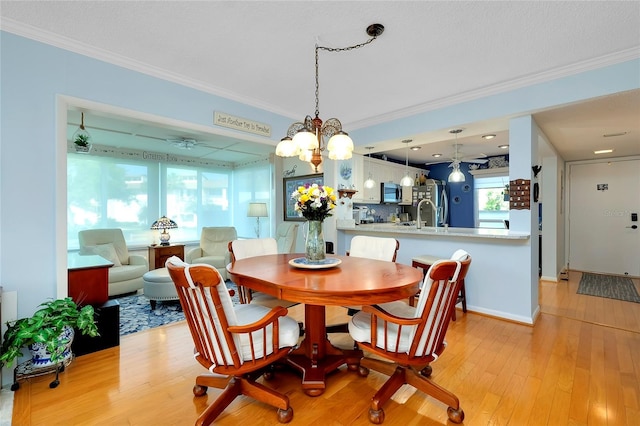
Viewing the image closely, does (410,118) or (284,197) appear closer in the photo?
(410,118)

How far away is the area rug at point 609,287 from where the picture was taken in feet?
13.0

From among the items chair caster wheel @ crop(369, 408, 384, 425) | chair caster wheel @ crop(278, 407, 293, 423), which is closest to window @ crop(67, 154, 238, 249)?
chair caster wheel @ crop(278, 407, 293, 423)

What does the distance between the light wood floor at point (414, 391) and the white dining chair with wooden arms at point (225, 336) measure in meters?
0.13

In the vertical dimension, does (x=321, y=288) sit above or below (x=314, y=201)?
below

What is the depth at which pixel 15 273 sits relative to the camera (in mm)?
2066

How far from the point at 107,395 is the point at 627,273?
7637mm

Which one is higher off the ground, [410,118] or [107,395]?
[410,118]

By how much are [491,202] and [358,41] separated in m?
5.51

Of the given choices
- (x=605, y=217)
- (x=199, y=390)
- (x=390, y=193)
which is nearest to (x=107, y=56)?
(x=199, y=390)

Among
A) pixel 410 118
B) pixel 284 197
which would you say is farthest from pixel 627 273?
pixel 284 197

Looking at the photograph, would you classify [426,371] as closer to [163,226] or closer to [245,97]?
[245,97]

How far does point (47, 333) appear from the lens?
1874 millimetres

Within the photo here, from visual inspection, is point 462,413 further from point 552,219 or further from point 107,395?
point 552,219

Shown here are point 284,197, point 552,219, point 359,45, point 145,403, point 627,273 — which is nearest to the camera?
point 145,403
